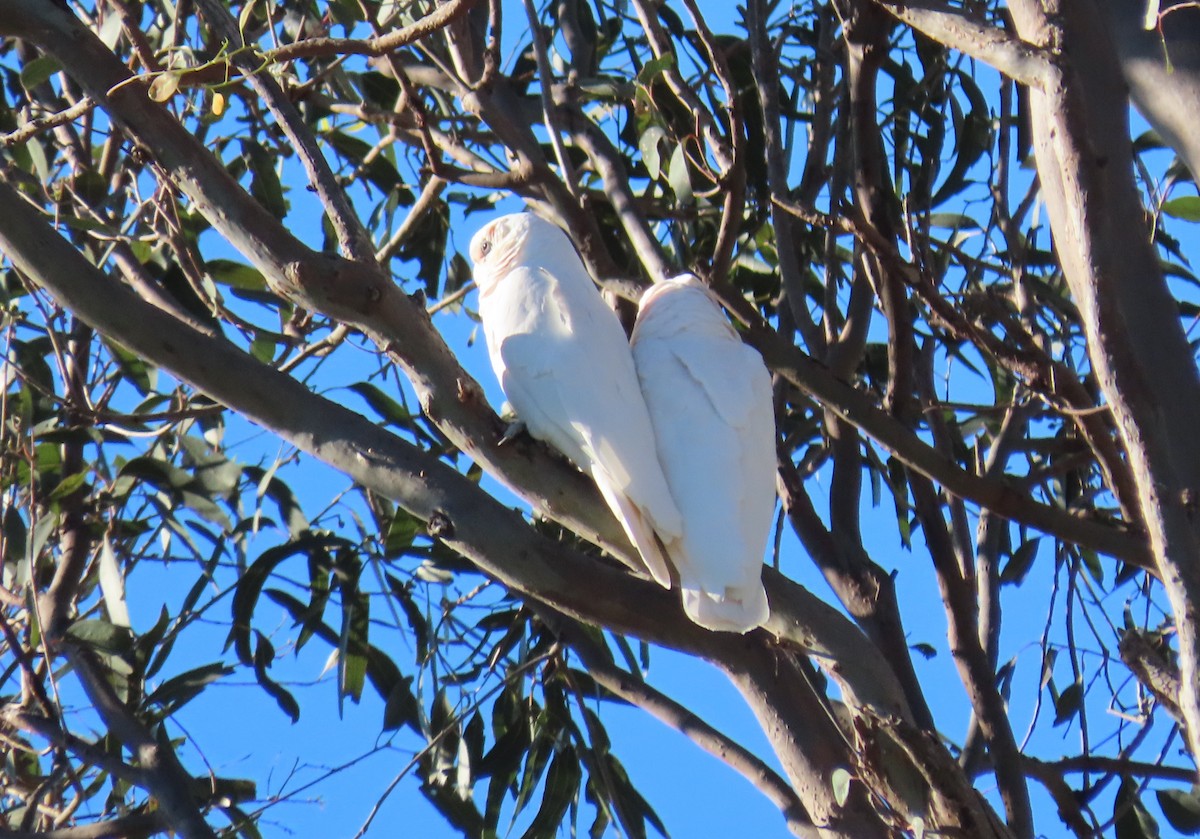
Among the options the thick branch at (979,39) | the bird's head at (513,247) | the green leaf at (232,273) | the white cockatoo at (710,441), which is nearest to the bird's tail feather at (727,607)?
the white cockatoo at (710,441)

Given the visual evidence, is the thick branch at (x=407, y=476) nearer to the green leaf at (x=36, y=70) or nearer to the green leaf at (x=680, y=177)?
the green leaf at (x=36, y=70)

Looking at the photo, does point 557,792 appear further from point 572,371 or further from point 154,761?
point 572,371

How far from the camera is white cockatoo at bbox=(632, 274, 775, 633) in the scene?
149 cm

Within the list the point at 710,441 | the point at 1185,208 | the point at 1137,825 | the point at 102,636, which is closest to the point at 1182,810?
the point at 1137,825

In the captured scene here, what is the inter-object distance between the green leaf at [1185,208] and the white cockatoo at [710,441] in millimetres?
714

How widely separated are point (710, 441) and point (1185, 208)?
2.91ft

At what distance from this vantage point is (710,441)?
5.68ft

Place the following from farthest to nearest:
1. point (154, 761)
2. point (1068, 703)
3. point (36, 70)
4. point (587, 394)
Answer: point (1068, 703)
point (154, 761)
point (36, 70)
point (587, 394)

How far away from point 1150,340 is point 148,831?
151cm

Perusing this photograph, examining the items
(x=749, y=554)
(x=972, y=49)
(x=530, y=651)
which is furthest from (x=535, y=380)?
(x=530, y=651)

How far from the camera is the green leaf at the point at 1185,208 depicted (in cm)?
203

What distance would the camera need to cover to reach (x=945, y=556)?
2.02 m

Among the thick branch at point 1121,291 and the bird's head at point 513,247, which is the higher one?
the bird's head at point 513,247

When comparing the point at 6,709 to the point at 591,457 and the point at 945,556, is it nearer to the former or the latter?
the point at 591,457
